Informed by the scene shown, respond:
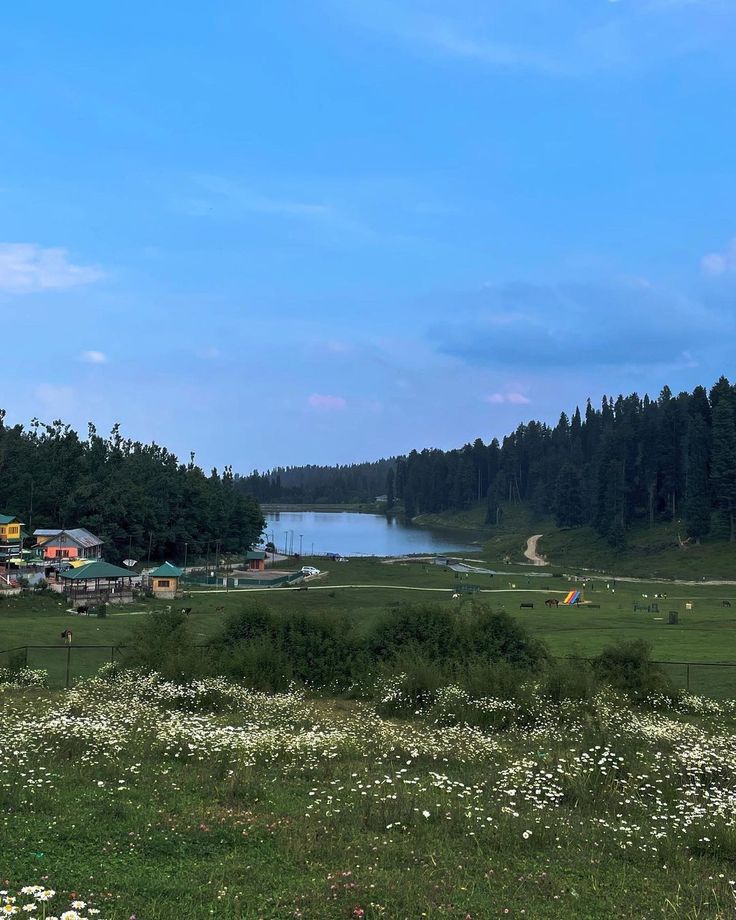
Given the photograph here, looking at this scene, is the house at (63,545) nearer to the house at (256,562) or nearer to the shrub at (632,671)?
the house at (256,562)

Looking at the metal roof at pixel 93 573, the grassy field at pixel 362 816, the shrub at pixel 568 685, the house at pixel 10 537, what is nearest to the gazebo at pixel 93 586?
the metal roof at pixel 93 573

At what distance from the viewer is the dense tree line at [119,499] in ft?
382

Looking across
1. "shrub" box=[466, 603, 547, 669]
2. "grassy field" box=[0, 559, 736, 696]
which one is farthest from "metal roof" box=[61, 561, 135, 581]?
"shrub" box=[466, 603, 547, 669]

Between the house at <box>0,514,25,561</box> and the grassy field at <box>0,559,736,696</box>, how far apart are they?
37.3m

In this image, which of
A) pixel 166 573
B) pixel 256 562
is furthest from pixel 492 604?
pixel 256 562

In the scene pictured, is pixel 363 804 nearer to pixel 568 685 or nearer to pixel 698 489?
pixel 568 685

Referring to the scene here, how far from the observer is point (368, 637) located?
34906mm

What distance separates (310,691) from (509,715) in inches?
392

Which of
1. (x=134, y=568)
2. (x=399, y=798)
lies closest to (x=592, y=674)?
(x=399, y=798)

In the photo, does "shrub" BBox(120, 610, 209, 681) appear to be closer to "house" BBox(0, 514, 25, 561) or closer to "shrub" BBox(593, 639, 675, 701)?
"shrub" BBox(593, 639, 675, 701)

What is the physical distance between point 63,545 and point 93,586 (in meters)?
33.2

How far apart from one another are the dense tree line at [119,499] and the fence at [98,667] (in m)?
78.7

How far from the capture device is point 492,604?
70.1 meters

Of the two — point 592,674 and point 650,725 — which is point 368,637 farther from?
point 650,725
